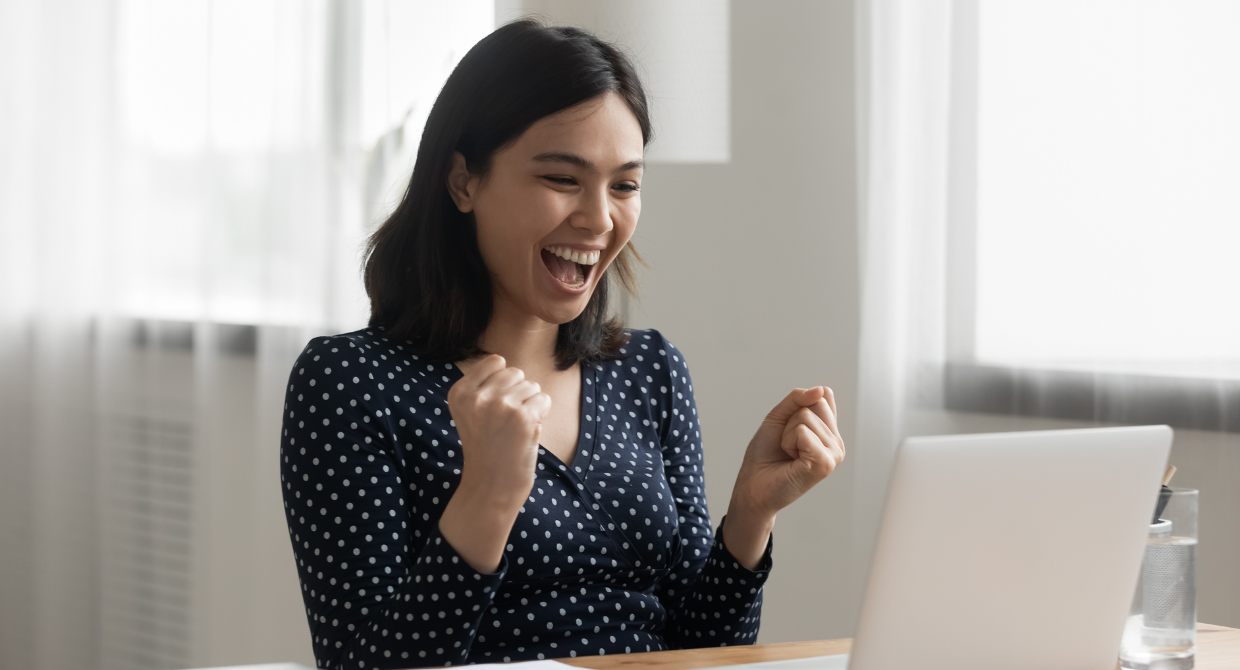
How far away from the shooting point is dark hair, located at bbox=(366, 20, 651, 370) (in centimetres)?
127

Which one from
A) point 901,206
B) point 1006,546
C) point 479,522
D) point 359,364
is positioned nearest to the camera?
point 1006,546

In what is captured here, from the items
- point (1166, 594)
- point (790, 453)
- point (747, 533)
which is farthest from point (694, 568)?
point (1166, 594)

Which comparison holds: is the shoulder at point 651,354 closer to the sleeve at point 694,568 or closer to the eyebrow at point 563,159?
the sleeve at point 694,568

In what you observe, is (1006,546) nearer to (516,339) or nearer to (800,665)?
(800,665)

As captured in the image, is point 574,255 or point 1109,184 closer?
point 574,255

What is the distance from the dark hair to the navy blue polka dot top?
0.18ft

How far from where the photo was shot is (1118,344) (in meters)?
1.75

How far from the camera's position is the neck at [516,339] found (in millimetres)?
1380

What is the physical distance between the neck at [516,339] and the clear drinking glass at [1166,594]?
0.70 meters

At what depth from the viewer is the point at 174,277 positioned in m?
2.77

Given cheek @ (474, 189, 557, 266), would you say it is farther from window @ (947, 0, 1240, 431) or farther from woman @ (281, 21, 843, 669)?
window @ (947, 0, 1240, 431)

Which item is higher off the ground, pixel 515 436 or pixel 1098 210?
pixel 1098 210

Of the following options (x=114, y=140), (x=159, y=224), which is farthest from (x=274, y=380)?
(x=114, y=140)

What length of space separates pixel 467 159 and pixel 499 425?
42 centimetres
